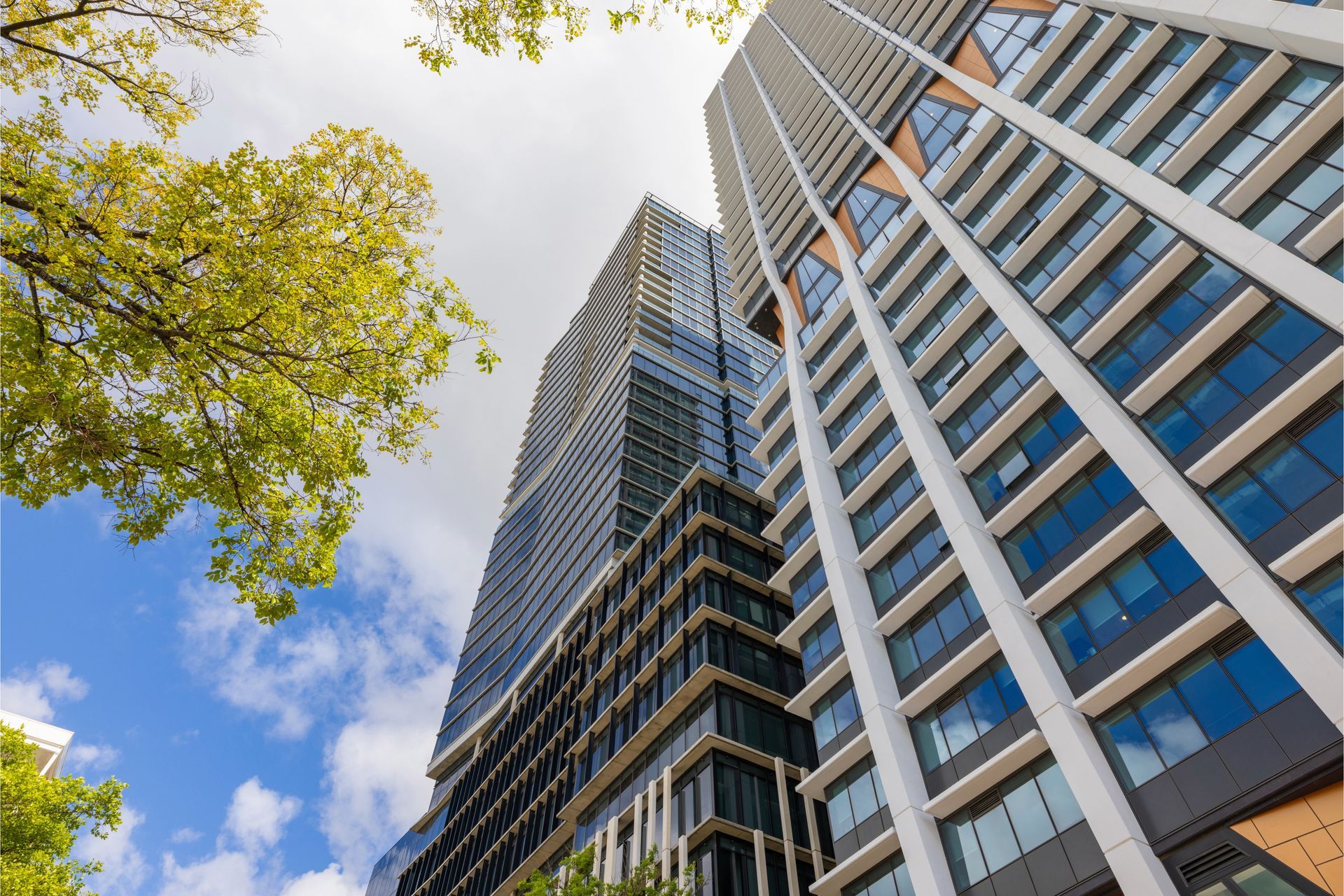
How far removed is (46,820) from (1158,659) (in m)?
32.3

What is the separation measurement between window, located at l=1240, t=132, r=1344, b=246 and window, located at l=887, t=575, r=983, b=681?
14.1m

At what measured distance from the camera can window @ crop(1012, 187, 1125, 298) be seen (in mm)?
29984

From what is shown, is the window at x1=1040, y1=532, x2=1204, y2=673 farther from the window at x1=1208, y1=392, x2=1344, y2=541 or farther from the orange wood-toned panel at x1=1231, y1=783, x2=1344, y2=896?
the orange wood-toned panel at x1=1231, y1=783, x2=1344, y2=896

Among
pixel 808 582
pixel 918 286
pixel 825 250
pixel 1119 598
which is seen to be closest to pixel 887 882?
pixel 1119 598

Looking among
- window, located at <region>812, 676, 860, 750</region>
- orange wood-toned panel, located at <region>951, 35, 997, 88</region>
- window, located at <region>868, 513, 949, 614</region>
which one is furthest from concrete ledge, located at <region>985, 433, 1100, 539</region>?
orange wood-toned panel, located at <region>951, 35, 997, 88</region>

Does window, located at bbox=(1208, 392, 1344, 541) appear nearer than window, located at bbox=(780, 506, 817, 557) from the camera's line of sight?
Yes

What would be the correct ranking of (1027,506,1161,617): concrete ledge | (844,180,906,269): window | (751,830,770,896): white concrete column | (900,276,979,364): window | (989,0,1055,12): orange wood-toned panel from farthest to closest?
(844,180,906,269): window < (989,0,1055,12): orange wood-toned panel < (900,276,979,364): window < (751,830,770,896): white concrete column < (1027,506,1161,617): concrete ledge

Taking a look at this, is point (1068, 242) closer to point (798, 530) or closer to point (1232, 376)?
point (1232, 376)

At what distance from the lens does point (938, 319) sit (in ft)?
117

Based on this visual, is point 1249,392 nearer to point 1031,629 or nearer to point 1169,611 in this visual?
point 1169,611

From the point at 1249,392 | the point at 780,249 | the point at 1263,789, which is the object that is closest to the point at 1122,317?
the point at 1249,392

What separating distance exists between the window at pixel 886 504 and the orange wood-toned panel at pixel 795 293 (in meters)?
18.6

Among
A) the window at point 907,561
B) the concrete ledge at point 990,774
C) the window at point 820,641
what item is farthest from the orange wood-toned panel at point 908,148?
the concrete ledge at point 990,774

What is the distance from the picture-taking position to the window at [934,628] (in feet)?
86.7
